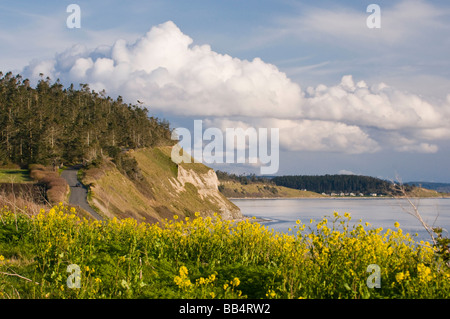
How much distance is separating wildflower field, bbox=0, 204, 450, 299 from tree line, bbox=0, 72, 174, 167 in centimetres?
8411

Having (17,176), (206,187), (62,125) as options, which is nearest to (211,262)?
(17,176)

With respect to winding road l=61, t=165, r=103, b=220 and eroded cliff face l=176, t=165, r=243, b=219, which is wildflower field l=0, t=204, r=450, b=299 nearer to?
winding road l=61, t=165, r=103, b=220

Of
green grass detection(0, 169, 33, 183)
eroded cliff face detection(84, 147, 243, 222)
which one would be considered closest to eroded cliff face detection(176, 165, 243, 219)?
eroded cliff face detection(84, 147, 243, 222)

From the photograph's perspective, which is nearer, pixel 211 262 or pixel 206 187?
pixel 211 262

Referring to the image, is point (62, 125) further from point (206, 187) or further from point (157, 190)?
point (206, 187)

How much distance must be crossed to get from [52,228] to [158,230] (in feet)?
9.65

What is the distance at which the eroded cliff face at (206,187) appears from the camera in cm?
13286

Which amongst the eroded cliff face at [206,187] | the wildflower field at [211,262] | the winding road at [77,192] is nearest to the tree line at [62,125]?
the winding road at [77,192]

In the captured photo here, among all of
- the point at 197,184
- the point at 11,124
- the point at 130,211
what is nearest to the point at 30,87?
the point at 11,124

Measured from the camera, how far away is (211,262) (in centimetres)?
1096

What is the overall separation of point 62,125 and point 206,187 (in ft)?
178

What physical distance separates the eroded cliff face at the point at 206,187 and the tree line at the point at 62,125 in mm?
16194

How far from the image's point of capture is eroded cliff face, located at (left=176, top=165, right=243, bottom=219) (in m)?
133

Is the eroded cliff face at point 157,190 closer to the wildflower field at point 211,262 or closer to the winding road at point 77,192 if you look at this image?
the winding road at point 77,192
